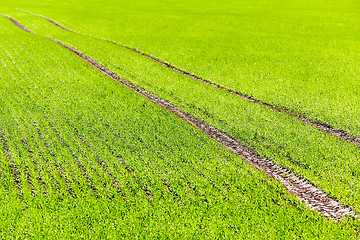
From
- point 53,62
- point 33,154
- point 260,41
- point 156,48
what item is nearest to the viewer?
point 33,154

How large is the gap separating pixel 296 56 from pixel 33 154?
25.8 meters

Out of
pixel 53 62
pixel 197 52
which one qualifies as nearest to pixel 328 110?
pixel 197 52

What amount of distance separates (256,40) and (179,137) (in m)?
24.9

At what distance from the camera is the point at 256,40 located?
38125 millimetres

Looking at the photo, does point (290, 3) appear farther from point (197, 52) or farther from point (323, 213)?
point (323, 213)

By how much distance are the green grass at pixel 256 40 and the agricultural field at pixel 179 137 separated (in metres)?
0.22

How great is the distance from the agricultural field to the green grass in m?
0.22

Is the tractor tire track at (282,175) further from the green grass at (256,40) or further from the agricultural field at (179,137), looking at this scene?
the green grass at (256,40)

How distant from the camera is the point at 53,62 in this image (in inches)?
1155

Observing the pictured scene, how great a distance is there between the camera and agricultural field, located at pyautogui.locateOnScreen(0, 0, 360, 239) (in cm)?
1125

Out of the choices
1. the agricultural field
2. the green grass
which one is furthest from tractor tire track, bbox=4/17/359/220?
the green grass

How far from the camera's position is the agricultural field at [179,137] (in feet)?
36.9

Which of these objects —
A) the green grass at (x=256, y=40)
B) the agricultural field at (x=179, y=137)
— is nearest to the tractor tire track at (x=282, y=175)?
the agricultural field at (x=179, y=137)

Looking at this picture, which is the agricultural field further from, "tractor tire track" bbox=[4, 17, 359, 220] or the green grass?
the green grass
